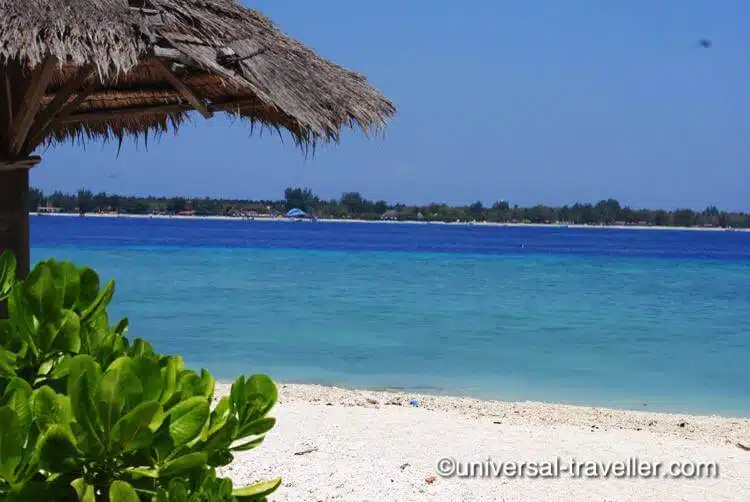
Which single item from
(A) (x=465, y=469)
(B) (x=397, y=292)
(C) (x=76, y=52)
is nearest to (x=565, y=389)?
(A) (x=465, y=469)

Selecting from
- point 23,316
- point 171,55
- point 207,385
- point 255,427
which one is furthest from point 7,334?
point 171,55

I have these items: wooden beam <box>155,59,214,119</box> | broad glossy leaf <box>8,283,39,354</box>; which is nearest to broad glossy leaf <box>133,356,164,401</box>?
broad glossy leaf <box>8,283,39,354</box>

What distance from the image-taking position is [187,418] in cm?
161

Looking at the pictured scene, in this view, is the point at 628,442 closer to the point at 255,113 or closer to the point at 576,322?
the point at 255,113

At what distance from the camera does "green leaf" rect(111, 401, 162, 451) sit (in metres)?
1.45

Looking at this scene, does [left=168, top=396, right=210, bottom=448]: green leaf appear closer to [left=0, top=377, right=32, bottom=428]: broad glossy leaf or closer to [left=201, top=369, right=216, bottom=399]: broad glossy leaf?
[left=201, top=369, right=216, bottom=399]: broad glossy leaf

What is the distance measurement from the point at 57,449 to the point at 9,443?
3.2 inches

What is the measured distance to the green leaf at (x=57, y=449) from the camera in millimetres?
1497

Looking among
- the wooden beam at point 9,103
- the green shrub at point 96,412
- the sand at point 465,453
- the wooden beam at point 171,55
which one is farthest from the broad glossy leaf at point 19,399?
the sand at point 465,453

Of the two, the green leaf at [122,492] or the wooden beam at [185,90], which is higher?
the wooden beam at [185,90]

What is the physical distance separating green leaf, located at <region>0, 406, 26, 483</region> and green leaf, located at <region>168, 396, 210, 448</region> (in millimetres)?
258

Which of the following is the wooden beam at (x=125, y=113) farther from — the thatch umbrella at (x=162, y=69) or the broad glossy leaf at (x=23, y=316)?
the broad glossy leaf at (x=23, y=316)

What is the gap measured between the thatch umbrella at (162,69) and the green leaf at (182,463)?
5.20ft

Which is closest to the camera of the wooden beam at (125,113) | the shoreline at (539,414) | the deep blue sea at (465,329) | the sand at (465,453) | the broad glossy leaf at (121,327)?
the broad glossy leaf at (121,327)
